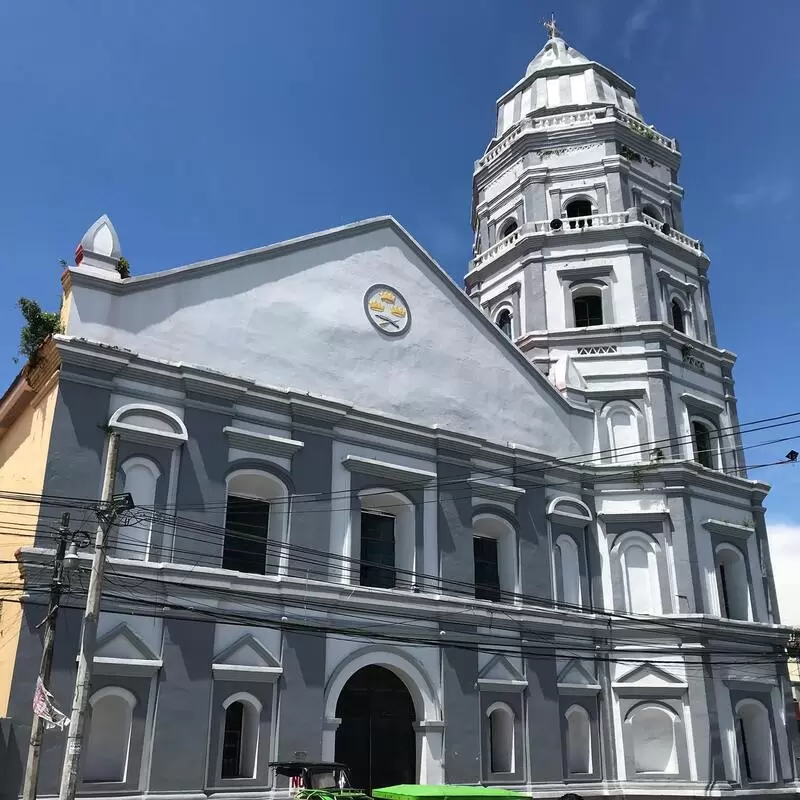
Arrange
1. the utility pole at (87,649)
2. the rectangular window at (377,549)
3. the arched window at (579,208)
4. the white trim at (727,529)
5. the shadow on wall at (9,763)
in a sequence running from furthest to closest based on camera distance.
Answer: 1. the arched window at (579,208)
2. the white trim at (727,529)
3. the rectangular window at (377,549)
4. the shadow on wall at (9,763)
5. the utility pole at (87,649)

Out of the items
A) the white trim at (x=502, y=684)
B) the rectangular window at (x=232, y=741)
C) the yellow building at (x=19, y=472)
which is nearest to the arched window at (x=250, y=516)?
the rectangular window at (x=232, y=741)

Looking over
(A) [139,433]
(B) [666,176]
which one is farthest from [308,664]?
(B) [666,176]

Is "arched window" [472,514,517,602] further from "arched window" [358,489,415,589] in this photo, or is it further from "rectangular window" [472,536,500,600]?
"arched window" [358,489,415,589]

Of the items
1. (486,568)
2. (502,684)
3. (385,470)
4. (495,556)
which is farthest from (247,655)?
(495,556)

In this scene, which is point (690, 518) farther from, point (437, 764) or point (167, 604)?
point (167, 604)

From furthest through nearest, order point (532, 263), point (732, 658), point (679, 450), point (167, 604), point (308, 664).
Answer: point (532, 263) → point (679, 450) → point (732, 658) → point (308, 664) → point (167, 604)

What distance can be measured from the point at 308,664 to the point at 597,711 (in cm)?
886

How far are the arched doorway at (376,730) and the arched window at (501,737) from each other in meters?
2.20

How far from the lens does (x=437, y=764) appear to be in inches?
834

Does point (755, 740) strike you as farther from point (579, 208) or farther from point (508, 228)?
point (508, 228)

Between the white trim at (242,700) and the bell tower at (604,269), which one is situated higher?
the bell tower at (604,269)

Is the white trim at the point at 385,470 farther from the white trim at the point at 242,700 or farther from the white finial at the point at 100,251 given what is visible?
the white finial at the point at 100,251

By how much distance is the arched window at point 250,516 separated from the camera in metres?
20.4

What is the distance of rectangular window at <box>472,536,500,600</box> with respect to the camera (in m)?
23.8
